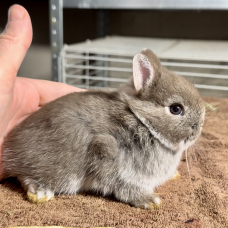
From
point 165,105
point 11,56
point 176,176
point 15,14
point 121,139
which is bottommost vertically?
point 176,176

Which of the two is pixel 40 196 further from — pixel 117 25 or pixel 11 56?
pixel 117 25

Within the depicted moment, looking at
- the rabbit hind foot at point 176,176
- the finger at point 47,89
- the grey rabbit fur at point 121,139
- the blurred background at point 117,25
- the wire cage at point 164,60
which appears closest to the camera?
the grey rabbit fur at point 121,139

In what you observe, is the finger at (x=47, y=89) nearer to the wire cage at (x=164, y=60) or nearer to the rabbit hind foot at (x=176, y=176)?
the wire cage at (x=164, y=60)

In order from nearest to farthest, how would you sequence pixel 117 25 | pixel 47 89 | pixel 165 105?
1. pixel 165 105
2. pixel 47 89
3. pixel 117 25

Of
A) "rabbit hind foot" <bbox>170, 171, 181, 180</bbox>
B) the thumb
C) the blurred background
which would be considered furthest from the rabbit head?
the blurred background

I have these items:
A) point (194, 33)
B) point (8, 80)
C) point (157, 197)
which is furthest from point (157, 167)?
point (194, 33)

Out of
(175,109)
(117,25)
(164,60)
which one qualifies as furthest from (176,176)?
(117,25)

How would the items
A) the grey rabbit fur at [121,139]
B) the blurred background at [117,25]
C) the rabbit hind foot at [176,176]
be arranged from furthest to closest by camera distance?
the blurred background at [117,25]
the rabbit hind foot at [176,176]
the grey rabbit fur at [121,139]

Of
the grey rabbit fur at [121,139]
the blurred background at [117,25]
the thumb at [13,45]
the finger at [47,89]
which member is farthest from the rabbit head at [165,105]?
the blurred background at [117,25]
